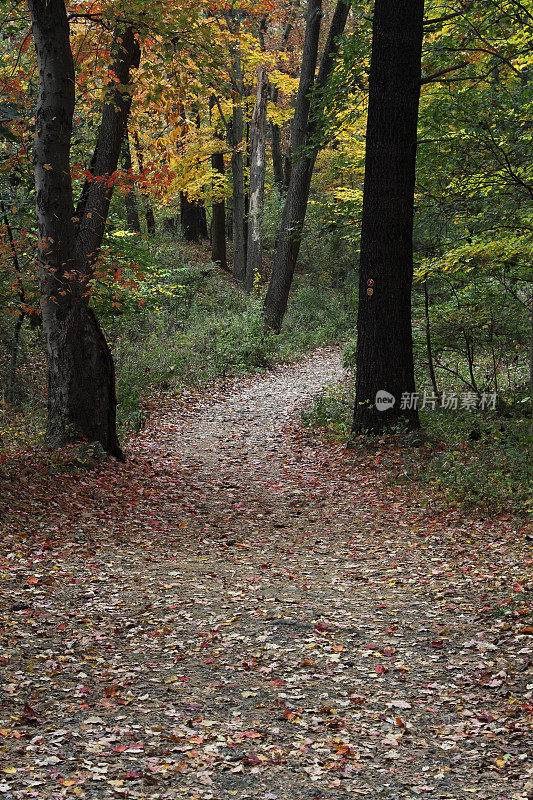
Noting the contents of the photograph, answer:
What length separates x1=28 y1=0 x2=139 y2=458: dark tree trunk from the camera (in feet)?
25.0

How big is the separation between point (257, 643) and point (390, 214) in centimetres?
623

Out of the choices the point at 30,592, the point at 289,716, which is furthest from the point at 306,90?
the point at 289,716

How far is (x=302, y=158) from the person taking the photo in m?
15.2

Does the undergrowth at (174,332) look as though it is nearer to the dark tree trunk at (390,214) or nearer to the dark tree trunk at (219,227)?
the dark tree trunk at (219,227)

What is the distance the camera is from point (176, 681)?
409cm

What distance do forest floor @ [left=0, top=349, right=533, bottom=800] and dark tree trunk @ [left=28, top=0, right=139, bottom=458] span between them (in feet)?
2.76

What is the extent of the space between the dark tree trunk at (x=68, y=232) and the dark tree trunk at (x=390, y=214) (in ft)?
10.9

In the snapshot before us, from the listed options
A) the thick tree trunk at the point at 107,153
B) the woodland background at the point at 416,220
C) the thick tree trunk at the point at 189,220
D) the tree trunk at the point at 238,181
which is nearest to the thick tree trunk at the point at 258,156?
the tree trunk at the point at 238,181

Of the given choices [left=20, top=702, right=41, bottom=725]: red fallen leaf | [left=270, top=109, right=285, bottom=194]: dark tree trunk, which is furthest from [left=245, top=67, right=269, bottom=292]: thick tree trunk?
[left=20, top=702, right=41, bottom=725]: red fallen leaf

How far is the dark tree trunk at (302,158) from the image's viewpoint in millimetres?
15188

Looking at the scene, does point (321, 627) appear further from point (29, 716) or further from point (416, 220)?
point (416, 220)

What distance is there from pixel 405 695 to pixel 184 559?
2.80m

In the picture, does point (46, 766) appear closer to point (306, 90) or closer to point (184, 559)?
point (184, 559)

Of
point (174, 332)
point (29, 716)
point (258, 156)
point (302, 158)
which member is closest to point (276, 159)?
point (258, 156)
